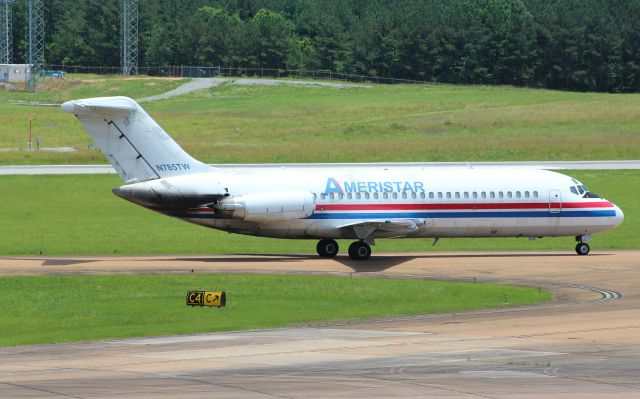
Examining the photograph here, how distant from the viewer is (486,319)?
35.8m

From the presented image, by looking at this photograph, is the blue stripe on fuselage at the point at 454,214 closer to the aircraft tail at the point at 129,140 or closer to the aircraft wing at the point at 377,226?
the aircraft wing at the point at 377,226

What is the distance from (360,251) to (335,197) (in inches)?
97.5

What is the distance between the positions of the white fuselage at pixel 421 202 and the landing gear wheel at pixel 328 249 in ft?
4.82

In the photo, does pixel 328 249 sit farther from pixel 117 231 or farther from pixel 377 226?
pixel 117 231

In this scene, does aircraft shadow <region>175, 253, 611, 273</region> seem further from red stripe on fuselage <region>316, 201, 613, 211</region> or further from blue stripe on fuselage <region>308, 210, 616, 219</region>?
red stripe on fuselage <region>316, 201, 613, 211</region>

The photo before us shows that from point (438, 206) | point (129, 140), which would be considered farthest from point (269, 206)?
point (438, 206)

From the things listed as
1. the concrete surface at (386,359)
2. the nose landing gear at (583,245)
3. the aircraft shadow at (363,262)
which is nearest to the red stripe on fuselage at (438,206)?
the nose landing gear at (583,245)

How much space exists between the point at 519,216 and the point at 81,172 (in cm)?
3719

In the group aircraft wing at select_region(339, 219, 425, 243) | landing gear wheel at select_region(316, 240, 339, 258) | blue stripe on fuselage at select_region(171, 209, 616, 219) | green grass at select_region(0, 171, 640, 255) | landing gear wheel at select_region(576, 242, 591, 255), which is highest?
blue stripe on fuselage at select_region(171, 209, 616, 219)

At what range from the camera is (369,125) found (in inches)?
4653

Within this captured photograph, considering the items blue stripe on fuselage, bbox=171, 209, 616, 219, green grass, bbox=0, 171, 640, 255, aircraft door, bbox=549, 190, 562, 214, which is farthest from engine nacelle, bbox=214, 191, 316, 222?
aircraft door, bbox=549, 190, 562, 214

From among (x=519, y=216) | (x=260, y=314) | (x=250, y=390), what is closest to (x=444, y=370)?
(x=250, y=390)

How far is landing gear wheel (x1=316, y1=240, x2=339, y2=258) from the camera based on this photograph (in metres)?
52.5

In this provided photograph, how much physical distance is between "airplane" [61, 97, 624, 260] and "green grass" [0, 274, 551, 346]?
4.70m
